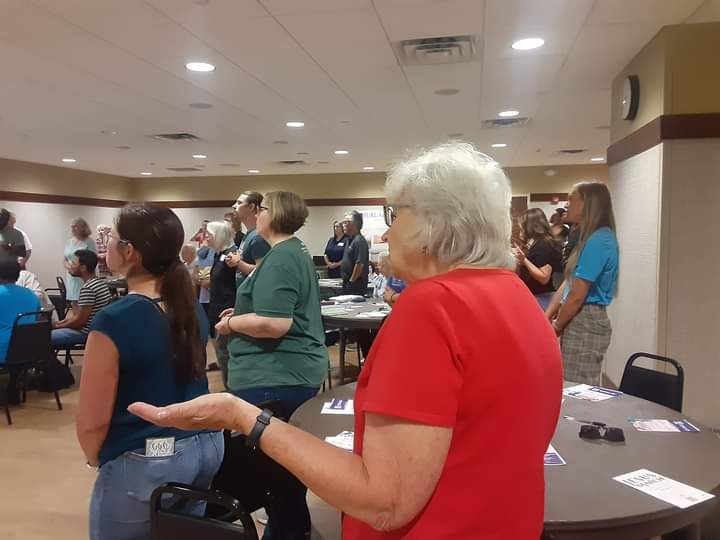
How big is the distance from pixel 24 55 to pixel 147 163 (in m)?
6.46

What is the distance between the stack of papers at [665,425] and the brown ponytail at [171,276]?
1.47 meters

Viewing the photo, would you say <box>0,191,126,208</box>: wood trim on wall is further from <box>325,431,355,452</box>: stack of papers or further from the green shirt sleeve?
<box>325,431,355,452</box>: stack of papers

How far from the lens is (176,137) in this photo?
7477 millimetres

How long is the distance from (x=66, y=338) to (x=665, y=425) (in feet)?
15.8

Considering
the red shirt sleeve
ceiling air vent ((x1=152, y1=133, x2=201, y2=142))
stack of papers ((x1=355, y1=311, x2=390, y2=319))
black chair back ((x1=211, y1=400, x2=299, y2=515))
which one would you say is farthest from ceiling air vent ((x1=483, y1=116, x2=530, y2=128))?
the red shirt sleeve

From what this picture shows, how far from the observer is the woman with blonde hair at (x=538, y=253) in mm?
4244

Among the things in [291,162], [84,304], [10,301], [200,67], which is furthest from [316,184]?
[10,301]

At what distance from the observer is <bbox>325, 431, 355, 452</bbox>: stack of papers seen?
1718 millimetres

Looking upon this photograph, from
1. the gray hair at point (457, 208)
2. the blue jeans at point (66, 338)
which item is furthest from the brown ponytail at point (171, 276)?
the blue jeans at point (66, 338)

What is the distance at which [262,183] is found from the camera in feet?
41.7

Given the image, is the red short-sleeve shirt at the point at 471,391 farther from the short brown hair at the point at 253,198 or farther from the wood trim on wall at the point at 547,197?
the wood trim on wall at the point at 547,197

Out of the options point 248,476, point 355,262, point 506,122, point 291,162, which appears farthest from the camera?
point 291,162

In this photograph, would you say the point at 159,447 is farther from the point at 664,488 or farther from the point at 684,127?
the point at 684,127

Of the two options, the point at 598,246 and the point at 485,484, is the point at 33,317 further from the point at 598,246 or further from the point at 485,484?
the point at 485,484
